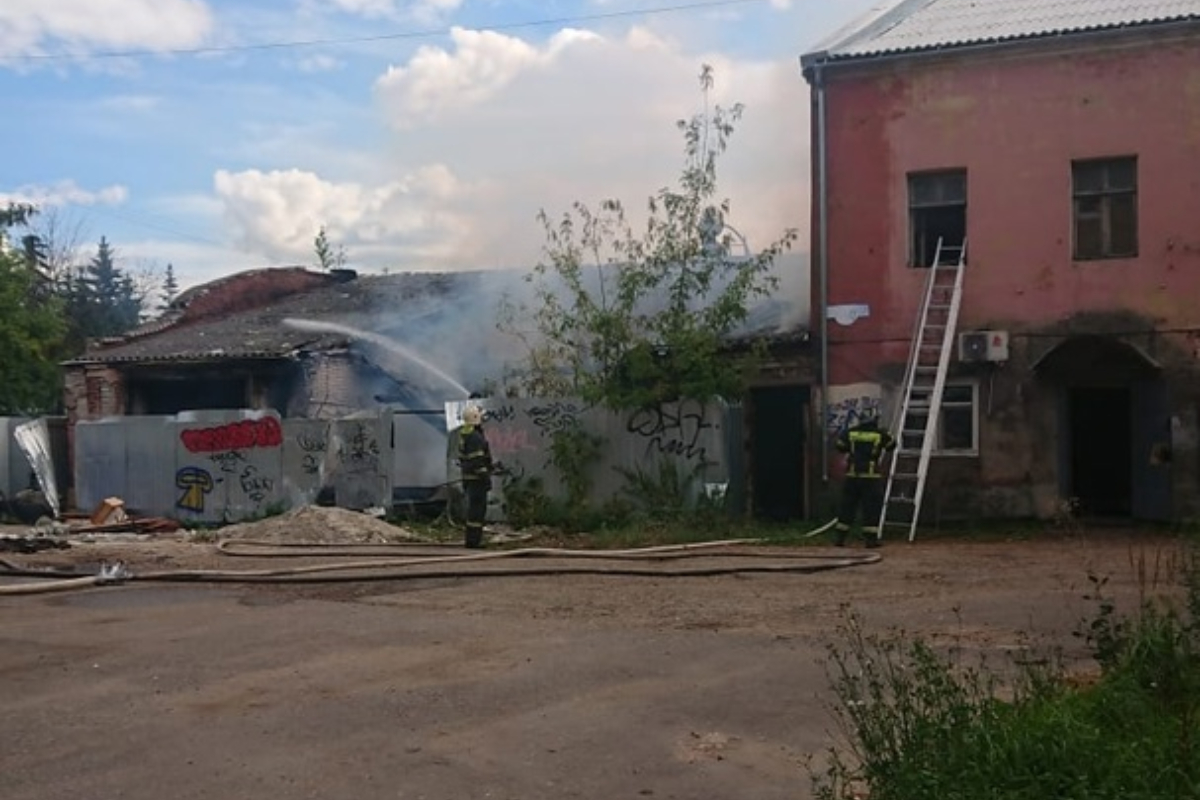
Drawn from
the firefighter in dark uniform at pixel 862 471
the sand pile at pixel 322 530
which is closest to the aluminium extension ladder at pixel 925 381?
the firefighter in dark uniform at pixel 862 471

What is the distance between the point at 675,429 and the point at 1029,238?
18.7ft

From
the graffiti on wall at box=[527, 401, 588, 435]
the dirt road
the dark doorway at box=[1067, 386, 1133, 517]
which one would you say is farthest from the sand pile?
the dark doorway at box=[1067, 386, 1133, 517]

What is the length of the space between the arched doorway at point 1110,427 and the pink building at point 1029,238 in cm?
3

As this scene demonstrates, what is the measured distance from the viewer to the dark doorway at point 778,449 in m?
20.7

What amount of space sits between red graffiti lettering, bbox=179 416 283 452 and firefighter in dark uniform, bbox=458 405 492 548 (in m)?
6.22

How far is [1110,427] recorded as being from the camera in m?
19.3

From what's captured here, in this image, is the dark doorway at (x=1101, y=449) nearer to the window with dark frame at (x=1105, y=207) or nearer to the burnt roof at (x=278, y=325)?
the window with dark frame at (x=1105, y=207)

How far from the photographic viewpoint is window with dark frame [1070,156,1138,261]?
18.7 meters

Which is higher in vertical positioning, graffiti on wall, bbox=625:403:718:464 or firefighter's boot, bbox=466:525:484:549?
graffiti on wall, bbox=625:403:718:464

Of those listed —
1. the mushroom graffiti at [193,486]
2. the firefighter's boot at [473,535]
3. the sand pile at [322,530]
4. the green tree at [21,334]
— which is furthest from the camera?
the green tree at [21,334]

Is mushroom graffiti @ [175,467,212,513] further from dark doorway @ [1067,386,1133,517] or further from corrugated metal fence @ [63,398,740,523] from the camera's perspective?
dark doorway @ [1067,386,1133,517]

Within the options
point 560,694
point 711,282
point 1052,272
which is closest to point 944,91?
point 1052,272

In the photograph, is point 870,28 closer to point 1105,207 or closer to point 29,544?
point 1105,207

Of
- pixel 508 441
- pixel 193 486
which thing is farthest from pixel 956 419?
pixel 193 486
